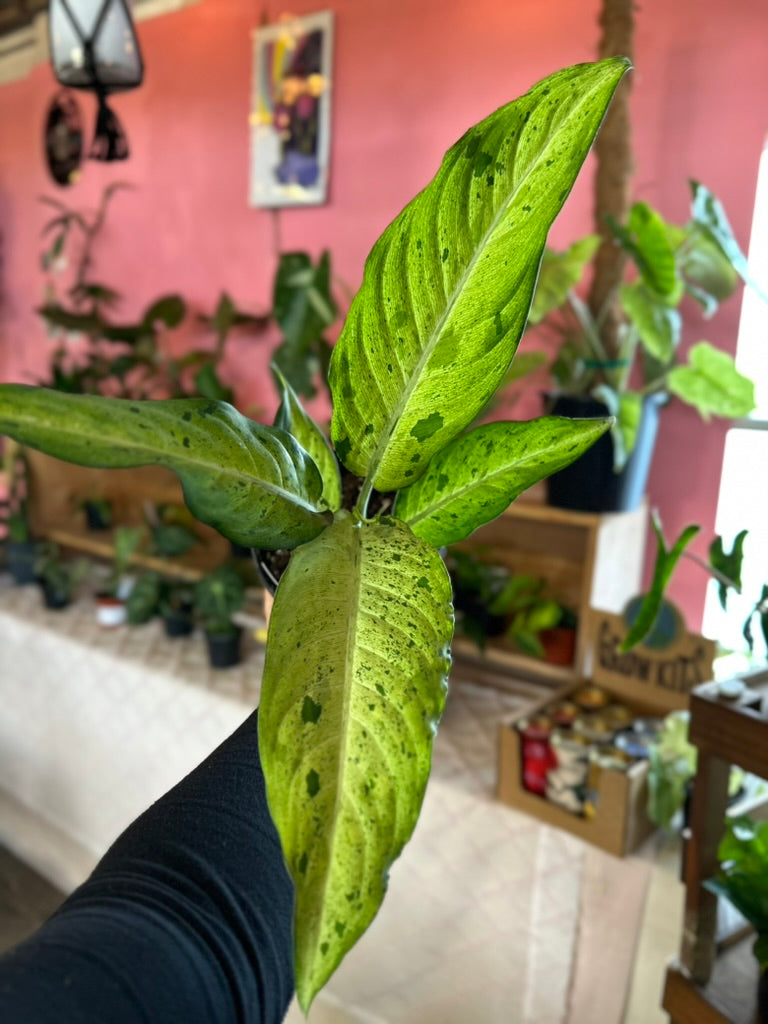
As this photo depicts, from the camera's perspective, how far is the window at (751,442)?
1.46 metres

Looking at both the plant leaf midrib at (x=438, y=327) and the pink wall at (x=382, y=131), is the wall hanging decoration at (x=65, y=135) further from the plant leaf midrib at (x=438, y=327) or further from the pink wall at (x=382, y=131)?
the plant leaf midrib at (x=438, y=327)

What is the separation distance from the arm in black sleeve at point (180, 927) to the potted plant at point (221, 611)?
1.64 meters

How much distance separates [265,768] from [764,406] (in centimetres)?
147

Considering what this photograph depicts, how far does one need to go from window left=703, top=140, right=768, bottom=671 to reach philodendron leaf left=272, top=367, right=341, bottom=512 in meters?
1.10

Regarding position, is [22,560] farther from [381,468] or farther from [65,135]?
[381,468]

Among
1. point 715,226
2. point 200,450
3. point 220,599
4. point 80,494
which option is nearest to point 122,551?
point 220,599

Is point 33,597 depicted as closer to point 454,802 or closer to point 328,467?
point 454,802

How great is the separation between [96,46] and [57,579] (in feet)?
5.20

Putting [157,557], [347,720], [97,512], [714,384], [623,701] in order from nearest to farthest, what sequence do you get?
[347,720]
[714,384]
[623,701]
[157,557]
[97,512]

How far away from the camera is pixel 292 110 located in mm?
2180

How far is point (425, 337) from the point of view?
422 millimetres

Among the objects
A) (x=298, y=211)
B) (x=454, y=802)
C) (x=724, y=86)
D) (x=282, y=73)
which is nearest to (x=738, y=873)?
(x=454, y=802)

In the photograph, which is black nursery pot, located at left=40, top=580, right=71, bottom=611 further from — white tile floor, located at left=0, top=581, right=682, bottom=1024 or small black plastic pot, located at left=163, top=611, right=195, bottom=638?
white tile floor, located at left=0, top=581, right=682, bottom=1024

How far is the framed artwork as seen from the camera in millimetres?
2104
